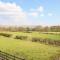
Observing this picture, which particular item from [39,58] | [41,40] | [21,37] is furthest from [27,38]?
[39,58]

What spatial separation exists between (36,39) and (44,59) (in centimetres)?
2831

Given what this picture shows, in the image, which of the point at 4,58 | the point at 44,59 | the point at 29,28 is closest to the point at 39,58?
the point at 44,59

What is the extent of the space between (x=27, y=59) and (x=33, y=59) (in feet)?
3.40

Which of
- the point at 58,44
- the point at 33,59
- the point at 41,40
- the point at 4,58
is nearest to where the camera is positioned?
the point at 4,58

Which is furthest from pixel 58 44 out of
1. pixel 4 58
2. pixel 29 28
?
pixel 29 28

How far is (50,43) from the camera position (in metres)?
49.7

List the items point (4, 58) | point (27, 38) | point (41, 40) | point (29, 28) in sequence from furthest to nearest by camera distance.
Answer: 1. point (29, 28)
2. point (27, 38)
3. point (41, 40)
4. point (4, 58)

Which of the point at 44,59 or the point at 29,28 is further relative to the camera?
the point at 29,28

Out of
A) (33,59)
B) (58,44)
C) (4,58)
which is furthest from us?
(58,44)

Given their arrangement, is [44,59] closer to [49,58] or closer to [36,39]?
[49,58]

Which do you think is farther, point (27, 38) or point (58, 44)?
point (27, 38)

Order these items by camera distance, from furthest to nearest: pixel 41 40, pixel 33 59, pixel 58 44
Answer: pixel 41 40 < pixel 58 44 < pixel 33 59

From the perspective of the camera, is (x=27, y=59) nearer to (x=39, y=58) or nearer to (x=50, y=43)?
(x=39, y=58)

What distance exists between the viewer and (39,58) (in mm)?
30828
